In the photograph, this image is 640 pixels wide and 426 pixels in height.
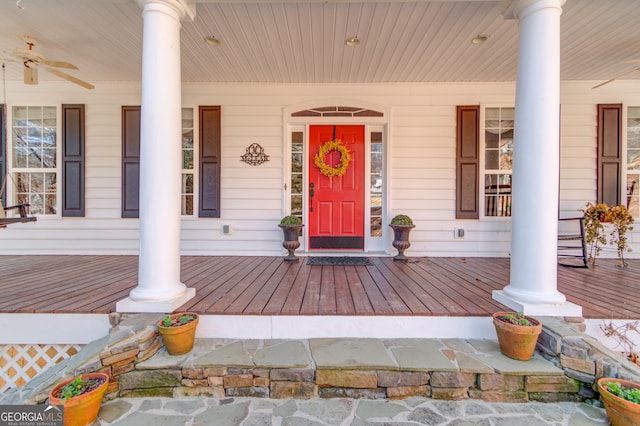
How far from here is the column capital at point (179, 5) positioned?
2123 millimetres

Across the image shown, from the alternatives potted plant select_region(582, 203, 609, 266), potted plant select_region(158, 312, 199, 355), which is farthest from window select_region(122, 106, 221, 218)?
potted plant select_region(582, 203, 609, 266)

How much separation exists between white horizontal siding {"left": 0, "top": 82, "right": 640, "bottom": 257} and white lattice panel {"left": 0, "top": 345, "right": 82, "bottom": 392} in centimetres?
207

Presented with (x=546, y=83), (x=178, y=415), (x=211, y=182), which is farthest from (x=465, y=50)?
(x=178, y=415)

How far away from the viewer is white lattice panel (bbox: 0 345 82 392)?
7.09 ft

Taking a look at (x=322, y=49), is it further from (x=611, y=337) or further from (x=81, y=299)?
(x=611, y=337)

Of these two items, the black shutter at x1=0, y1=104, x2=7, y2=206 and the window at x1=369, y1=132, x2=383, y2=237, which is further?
the window at x1=369, y1=132, x2=383, y2=237

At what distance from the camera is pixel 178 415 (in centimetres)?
155

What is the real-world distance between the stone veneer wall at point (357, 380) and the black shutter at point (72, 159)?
3301 millimetres

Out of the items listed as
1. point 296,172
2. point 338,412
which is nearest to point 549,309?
point 338,412

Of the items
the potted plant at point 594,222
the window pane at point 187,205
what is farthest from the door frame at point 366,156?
the potted plant at point 594,222

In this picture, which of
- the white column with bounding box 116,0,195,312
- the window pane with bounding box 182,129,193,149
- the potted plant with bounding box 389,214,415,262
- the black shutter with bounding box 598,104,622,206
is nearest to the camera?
the white column with bounding box 116,0,195,312

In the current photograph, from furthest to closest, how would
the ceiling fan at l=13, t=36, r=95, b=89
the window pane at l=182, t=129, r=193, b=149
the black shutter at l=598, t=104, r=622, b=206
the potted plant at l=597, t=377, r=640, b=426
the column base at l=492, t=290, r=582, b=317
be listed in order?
the window pane at l=182, t=129, r=193, b=149 < the black shutter at l=598, t=104, r=622, b=206 < the ceiling fan at l=13, t=36, r=95, b=89 < the column base at l=492, t=290, r=582, b=317 < the potted plant at l=597, t=377, r=640, b=426

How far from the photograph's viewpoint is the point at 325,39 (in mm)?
3078

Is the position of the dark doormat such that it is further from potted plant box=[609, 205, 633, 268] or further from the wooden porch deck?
potted plant box=[609, 205, 633, 268]
